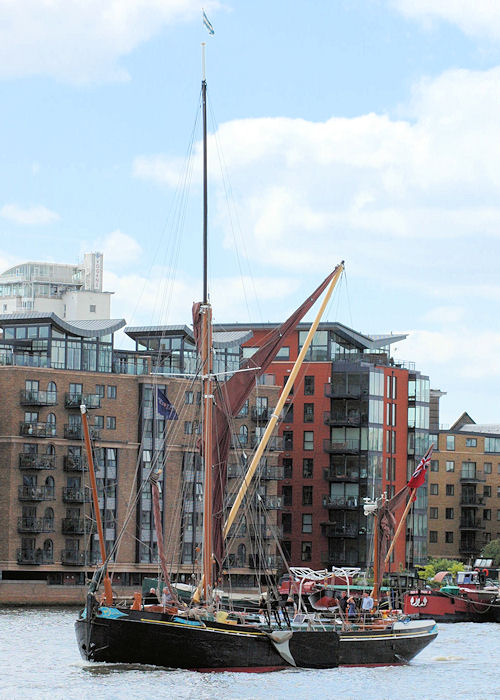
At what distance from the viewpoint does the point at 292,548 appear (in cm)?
15138

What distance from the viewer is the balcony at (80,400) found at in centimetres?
13088

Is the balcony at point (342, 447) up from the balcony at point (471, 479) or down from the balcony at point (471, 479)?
up

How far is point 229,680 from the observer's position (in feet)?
191

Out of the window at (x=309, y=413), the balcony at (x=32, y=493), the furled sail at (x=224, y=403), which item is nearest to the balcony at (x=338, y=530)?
the window at (x=309, y=413)

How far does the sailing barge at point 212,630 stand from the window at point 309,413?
8384 cm

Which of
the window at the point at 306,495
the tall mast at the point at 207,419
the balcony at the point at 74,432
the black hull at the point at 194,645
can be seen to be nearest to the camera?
the black hull at the point at 194,645

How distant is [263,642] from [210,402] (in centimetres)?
1164

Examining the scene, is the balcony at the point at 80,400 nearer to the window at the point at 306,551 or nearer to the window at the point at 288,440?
the window at the point at 288,440

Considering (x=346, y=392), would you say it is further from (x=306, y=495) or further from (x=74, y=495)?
(x=74, y=495)

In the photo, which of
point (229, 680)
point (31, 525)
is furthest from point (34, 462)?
A: point (229, 680)

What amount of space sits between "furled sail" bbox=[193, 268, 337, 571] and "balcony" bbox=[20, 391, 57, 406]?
59.9m

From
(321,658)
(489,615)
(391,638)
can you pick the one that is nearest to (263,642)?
(321,658)

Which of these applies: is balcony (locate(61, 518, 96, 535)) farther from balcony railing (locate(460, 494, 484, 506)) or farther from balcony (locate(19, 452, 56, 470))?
balcony railing (locate(460, 494, 484, 506))

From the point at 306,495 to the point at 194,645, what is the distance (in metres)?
93.9
